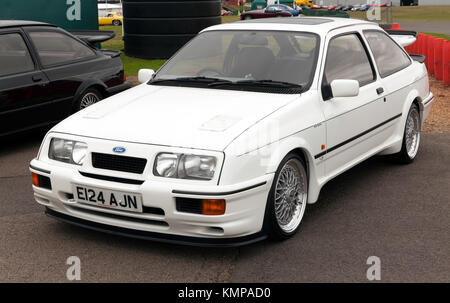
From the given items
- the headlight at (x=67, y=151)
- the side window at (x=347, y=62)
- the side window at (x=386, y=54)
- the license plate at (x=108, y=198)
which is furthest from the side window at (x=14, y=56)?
the side window at (x=386, y=54)

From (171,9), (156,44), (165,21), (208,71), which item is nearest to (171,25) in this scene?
(165,21)

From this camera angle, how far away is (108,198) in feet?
13.9

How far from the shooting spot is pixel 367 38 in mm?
6195

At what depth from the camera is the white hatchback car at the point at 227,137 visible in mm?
4113

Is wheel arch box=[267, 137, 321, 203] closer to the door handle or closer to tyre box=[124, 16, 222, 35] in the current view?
the door handle

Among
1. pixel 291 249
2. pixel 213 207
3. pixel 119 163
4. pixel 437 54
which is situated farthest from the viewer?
pixel 437 54

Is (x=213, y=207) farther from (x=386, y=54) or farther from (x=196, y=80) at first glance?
(x=386, y=54)

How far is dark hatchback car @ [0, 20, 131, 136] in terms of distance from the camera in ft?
23.7

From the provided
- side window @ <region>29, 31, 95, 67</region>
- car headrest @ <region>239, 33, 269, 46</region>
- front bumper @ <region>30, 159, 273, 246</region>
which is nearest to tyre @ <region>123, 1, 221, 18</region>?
side window @ <region>29, 31, 95, 67</region>

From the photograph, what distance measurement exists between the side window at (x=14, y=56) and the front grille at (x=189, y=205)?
401 centimetres

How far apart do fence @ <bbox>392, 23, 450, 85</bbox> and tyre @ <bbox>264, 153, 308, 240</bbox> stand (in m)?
7.85

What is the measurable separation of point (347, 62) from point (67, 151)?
2.59 metres
